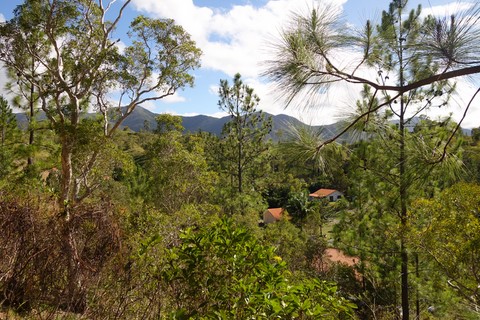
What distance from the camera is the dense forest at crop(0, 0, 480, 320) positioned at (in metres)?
1.81

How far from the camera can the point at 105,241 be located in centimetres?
416

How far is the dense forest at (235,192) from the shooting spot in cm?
181

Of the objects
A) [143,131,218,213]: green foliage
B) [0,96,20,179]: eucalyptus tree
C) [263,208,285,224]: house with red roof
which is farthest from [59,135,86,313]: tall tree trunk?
[263,208,285,224]: house with red roof

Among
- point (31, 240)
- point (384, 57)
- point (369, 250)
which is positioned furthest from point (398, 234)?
point (31, 240)

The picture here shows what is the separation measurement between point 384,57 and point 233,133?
1119 cm

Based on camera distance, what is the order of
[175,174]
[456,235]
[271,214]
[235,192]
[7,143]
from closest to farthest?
[456,235], [175,174], [7,143], [235,192], [271,214]

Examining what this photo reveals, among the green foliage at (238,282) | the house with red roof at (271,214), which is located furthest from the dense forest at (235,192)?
the house with red roof at (271,214)

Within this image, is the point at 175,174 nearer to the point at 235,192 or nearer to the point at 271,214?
the point at 235,192

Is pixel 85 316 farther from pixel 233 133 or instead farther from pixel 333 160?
pixel 233 133

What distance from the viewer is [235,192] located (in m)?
12.9

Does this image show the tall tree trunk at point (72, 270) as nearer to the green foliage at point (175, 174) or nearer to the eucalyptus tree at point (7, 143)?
the green foliage at point (175, 174)

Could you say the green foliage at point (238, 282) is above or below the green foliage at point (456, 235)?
above

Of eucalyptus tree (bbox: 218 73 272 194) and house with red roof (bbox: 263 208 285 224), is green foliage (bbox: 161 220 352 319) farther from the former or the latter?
house with red roof (bbox: 263 208 285 224)

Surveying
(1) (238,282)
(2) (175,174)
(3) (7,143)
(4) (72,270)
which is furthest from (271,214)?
(1) (238,282)
